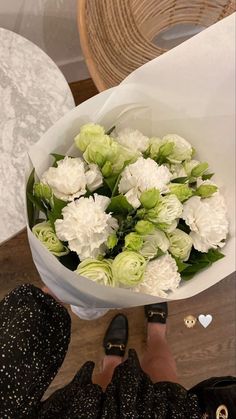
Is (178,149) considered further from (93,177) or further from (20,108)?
(20,108)

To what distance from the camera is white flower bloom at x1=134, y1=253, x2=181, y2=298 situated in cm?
71

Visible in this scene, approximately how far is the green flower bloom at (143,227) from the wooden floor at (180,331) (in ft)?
2.73

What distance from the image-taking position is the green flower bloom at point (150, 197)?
655mm

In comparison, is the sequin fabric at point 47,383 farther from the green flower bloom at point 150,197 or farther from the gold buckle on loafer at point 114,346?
the gold buckle on loafer at point 114,346

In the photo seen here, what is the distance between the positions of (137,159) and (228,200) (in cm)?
17

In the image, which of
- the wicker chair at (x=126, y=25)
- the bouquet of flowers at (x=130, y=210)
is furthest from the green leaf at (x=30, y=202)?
the wicker chair at (x=126, y=25)

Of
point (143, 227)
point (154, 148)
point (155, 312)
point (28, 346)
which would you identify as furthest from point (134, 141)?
point (155, 312)

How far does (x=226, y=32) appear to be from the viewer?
73cm

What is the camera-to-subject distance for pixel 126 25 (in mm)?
1155

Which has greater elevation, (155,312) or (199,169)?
(199,169)

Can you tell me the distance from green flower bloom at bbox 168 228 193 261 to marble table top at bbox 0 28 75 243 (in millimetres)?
388

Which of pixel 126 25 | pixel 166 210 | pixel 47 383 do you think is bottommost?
pixel 47 383

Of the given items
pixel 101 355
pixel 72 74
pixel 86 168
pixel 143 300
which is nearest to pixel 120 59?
pixel 72 74

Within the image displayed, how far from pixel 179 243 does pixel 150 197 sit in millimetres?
100
